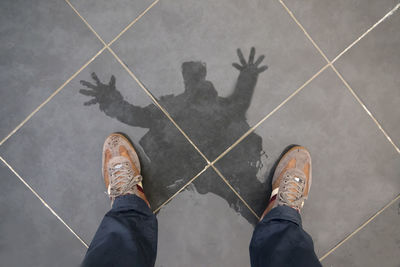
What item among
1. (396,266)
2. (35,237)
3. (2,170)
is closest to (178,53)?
(2,170)

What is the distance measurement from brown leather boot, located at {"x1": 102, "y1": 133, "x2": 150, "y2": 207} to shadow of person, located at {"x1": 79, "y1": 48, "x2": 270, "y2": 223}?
7 centimetres

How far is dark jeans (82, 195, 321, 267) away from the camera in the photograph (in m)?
0.84

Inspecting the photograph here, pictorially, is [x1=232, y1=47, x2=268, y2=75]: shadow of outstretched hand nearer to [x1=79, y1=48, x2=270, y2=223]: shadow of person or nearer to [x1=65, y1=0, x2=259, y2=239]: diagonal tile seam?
[x1=79, y1=48, x2=270, y2=223]: shadow of person

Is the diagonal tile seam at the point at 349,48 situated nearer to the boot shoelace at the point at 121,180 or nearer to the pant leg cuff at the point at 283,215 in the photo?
the pant leg cuff at the point at 283,215

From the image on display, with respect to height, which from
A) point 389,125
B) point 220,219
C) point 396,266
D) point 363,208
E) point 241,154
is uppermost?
point 241,154

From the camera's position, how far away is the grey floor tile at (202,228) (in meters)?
1.18

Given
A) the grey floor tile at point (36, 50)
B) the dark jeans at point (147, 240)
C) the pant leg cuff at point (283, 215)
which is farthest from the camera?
the grey floor tile at point (36, 50)

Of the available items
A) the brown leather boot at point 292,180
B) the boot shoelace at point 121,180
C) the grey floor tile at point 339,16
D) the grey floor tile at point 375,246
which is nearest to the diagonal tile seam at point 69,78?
the boot shoelace at point 121,180

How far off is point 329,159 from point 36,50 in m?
1.41

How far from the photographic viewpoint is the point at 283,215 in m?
1.04

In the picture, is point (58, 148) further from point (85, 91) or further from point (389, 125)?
point (389, 125)

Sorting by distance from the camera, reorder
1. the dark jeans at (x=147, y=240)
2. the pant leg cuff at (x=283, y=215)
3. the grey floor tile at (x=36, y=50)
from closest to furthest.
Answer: the dark jeans at (x=147, y=240), the pant leg cuff at (x=283, y=215), the grey floor tile at (x=36, y=50)

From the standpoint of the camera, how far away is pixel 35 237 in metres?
1.18

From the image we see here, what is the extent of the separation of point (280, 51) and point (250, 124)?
13.9 inches
